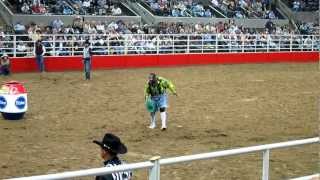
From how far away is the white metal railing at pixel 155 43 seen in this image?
83.4 feet

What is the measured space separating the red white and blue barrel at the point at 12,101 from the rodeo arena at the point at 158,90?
0.09ft

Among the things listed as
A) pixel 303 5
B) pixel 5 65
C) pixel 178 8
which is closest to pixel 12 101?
pixel 5 65

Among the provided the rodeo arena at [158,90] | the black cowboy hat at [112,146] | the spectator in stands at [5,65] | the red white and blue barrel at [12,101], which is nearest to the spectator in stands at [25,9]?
the rodeo arena at [158,90]

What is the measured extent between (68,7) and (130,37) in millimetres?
4876

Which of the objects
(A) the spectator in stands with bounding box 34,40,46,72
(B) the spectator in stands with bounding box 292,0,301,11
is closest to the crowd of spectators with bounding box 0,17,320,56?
(A) the spectator in stands with bounding box 34,40,46,72

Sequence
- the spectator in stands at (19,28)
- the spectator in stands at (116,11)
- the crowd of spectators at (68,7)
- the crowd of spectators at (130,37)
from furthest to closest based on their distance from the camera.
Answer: the spectator in stands at (116,11) → the crowd of spectators at (68,7) → the spectator in stands at (19,28) → the crowd of spectators at (130,37)

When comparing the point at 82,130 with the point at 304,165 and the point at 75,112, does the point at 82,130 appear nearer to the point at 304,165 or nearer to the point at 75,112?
the point at 75,112

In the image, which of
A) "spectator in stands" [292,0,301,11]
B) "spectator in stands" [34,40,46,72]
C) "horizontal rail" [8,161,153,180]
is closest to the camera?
"horizontal rail" [8,161,153,180]

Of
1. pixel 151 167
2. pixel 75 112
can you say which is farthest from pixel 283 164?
pixel 75 112

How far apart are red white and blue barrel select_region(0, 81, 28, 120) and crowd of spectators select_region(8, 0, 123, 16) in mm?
16215

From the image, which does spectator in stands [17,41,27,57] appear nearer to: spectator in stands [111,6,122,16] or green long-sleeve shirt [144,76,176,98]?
spectator in stands [111,6,122,16]

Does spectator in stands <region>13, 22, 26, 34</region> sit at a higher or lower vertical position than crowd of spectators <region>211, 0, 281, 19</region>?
lower

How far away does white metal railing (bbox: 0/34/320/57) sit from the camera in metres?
25.4

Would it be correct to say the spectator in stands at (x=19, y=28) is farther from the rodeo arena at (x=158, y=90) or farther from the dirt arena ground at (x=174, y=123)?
the dirt arena ground at (x=174, y=123)
